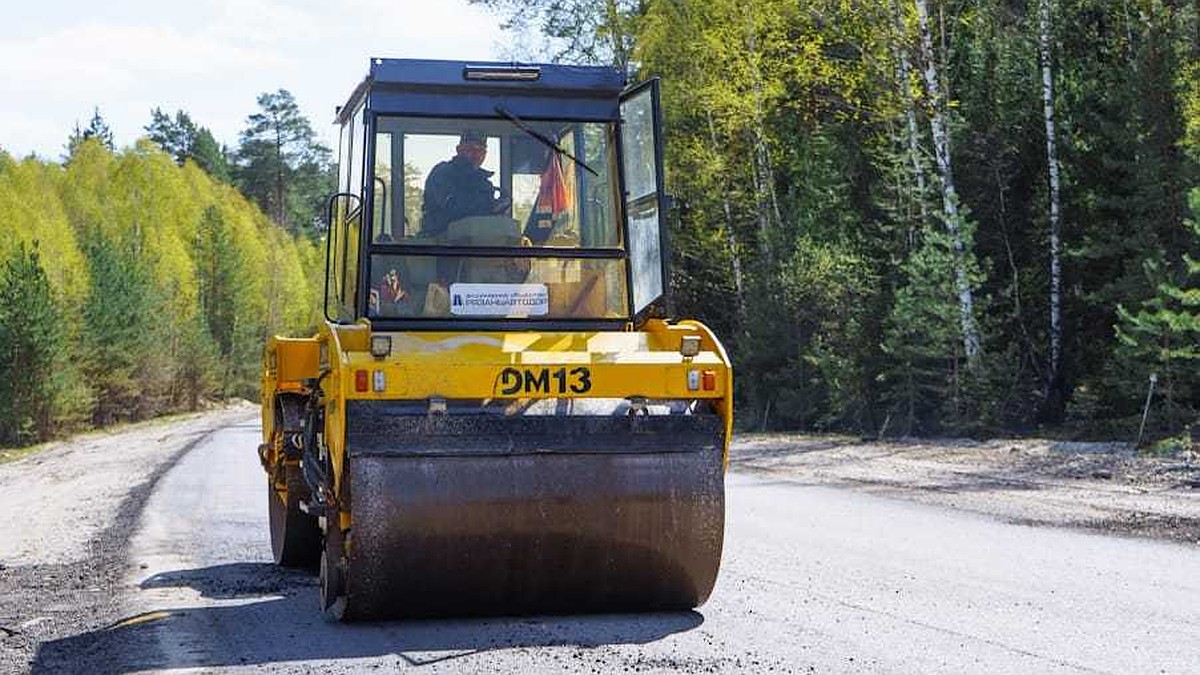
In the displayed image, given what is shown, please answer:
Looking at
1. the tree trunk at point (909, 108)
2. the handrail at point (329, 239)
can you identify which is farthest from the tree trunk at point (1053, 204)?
the handrail at point (329, 239)

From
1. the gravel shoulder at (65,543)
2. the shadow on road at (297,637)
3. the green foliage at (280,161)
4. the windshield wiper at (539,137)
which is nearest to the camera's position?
the shadow on road at (297,637)

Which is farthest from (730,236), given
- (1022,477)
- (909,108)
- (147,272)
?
(147,272)

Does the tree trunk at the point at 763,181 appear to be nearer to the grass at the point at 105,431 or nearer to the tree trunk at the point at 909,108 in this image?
the tree trunk at the point at 909,108

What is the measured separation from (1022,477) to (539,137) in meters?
9.39

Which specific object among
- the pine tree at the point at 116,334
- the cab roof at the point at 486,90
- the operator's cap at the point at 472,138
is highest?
the pine tree at the point at 116,334

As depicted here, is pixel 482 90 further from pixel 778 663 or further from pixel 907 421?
pixel 907 421

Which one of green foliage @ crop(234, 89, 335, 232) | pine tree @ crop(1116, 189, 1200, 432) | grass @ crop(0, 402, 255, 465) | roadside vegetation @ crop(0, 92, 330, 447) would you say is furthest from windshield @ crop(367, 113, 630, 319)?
green foliage @ crop(234, 89, 335, 232)

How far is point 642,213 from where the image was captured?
832 centimetres

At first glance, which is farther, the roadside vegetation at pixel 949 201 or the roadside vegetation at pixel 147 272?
the roadside vegetation at pixel 147 272

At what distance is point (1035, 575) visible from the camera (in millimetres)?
8742

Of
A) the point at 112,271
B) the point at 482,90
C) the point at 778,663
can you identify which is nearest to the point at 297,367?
the point at 482,90

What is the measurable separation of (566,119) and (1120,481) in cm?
898

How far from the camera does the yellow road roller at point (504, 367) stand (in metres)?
7.02

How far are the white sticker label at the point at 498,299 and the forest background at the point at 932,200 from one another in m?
7.81
